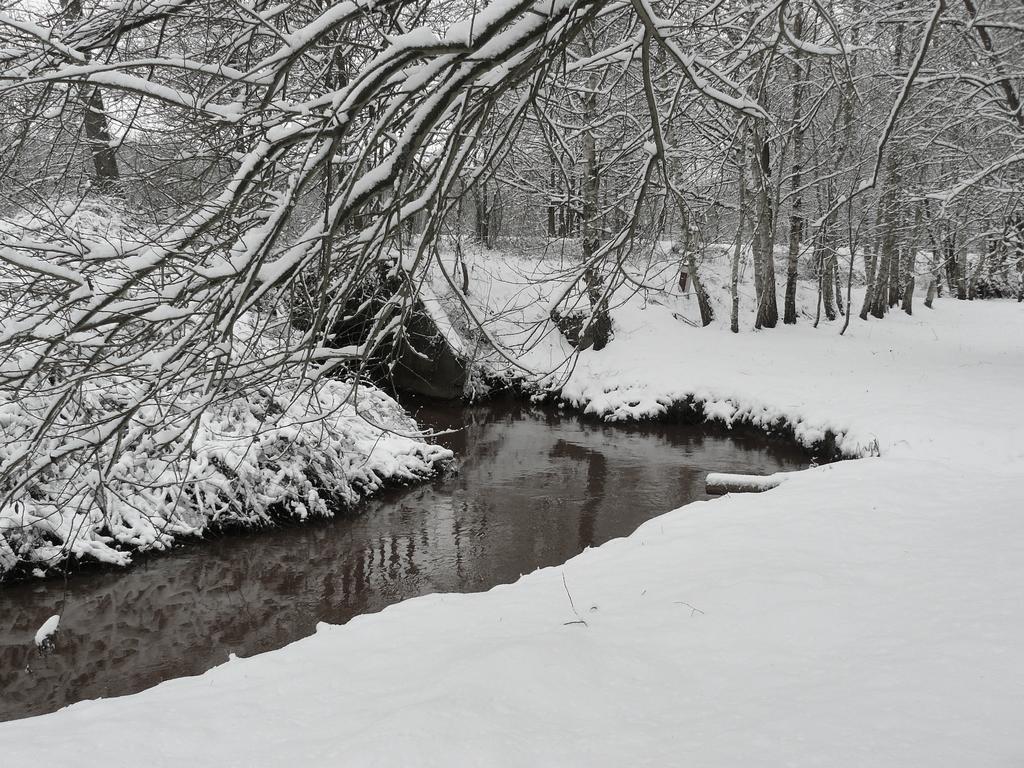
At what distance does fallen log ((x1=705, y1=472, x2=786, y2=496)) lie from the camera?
838 centimetres

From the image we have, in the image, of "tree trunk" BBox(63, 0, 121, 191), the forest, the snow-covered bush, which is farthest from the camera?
the snow-covered bush

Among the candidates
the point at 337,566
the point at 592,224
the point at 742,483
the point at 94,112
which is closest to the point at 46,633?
the point at 337,566

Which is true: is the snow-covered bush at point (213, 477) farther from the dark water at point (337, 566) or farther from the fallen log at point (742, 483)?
the fallen log at point (742, 483)

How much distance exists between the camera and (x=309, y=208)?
709 centimetres

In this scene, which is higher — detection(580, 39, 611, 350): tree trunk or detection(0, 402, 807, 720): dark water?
detection(580, 39, 611, 350): tree trunk

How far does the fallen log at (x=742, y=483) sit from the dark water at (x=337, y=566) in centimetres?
105

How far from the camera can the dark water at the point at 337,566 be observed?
244 inches

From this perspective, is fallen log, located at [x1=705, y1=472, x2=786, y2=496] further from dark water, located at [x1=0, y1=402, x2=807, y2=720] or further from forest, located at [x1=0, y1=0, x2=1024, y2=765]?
dark water, located at [x1=0, y1=402, x2=807, y2=720]

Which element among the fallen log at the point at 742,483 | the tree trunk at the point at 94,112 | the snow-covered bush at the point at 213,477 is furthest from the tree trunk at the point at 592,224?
the snow-covered bush at the point at 213,477

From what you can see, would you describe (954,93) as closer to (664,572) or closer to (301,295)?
(664,572)

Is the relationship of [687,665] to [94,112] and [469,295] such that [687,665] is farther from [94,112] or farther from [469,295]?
[469,295]

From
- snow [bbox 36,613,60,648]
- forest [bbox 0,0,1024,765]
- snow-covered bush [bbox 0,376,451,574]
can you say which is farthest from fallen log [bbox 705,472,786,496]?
snow [bbox 36,613,60,648]

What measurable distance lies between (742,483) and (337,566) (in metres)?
4.84

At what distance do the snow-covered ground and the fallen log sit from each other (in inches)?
38.0
